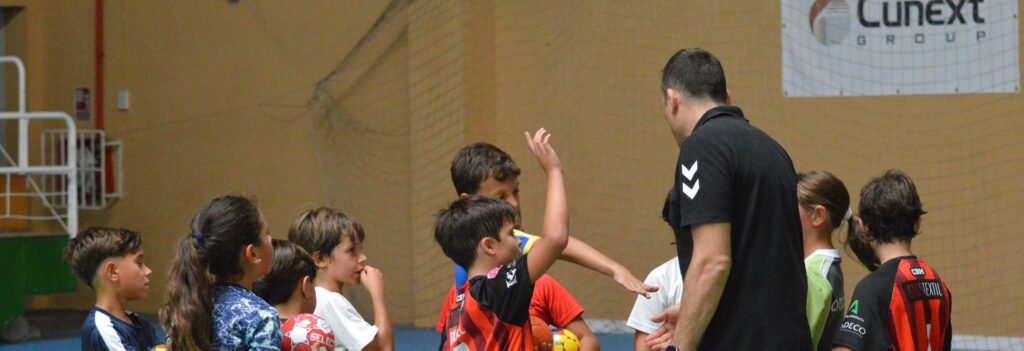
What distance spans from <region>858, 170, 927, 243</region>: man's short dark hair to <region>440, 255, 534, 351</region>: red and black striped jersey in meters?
1.23

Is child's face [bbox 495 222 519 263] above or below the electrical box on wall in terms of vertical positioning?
below

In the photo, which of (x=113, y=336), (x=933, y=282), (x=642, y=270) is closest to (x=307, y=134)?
(x=642, y=270)

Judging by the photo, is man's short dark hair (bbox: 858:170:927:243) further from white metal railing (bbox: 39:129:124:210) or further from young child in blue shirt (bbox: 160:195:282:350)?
white metal railing (bbox: 39:129:124:210)

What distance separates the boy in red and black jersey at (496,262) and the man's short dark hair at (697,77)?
16.8 inches

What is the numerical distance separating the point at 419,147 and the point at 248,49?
175 cm

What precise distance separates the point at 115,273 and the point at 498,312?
1.71 metres

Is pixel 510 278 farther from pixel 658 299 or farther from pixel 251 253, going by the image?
pixel 658 299

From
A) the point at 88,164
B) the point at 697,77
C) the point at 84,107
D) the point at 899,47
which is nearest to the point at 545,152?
the point at 697,77

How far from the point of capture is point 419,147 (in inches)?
352

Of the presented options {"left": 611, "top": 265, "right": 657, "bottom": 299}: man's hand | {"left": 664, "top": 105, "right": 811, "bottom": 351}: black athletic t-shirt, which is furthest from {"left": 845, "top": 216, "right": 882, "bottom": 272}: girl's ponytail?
{"left": 664, "top": 105, "right": 811, "bottom": 351}: black athletic t-shirt

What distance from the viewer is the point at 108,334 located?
13.2 ft

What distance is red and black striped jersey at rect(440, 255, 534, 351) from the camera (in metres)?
3.20

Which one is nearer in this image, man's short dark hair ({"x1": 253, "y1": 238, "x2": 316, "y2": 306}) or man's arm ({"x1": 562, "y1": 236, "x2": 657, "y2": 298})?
man's arm ({"x1": 562, "y1": 236, "x2": 657, "y2": 298})

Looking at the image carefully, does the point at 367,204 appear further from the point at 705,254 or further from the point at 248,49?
the point at 705,254
